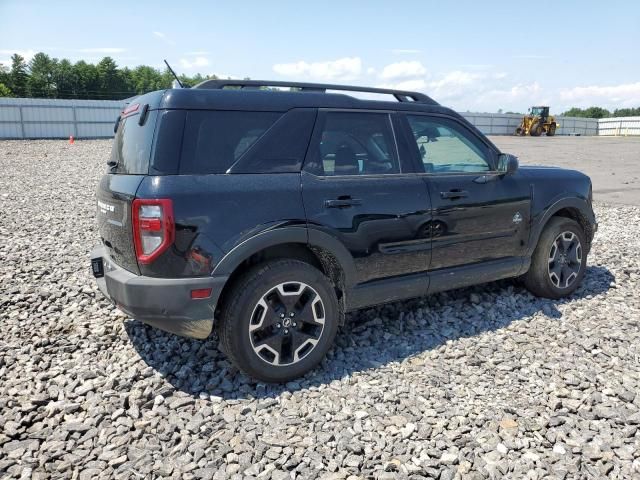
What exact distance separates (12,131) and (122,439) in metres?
30.8

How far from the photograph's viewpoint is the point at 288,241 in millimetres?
3342

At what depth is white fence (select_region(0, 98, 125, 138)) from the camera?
28203 millimetres

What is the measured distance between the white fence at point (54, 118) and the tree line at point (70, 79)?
4453 cm

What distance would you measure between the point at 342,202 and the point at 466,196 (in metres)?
1.21

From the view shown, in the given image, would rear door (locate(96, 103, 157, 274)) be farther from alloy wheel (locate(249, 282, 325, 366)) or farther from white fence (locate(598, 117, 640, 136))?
white fence (locate(598, 117, 640, 136))

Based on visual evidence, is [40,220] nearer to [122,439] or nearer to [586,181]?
[122,439]

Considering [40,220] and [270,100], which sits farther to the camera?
[40,220]

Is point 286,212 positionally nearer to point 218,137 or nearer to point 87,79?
point 218,137

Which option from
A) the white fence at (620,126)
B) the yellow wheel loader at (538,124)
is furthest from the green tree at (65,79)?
the white fence at (620,126)

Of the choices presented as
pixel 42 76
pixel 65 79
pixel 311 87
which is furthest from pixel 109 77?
pixel 311 87

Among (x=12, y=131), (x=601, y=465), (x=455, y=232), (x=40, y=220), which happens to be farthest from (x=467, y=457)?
(x=12, y=131)

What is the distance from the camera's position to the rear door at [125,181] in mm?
3184

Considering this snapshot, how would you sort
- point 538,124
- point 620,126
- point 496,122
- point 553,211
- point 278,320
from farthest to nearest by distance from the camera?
point 620,126
point 496,122
point 538,124
point 553,211
point 278,320

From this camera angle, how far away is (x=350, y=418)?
3096 millimetres
